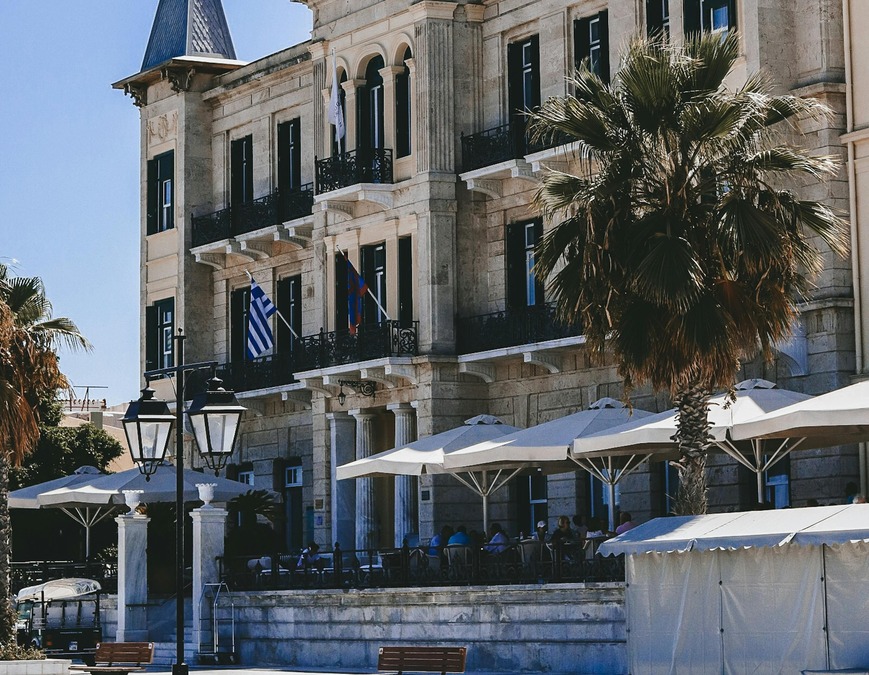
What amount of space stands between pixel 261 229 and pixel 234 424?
2394 centimetres

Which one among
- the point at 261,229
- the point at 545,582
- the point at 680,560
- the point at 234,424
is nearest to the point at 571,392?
the point at 545,582

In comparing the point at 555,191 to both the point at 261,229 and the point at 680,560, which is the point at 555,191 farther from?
the point at 261,229

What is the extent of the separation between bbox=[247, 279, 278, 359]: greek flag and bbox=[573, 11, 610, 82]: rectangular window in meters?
8.73

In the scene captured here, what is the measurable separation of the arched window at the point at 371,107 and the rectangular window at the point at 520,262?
414cm

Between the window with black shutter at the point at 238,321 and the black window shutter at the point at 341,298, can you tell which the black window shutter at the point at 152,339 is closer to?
the window with black shutter at the point at 238,321

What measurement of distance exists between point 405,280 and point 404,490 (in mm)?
4333

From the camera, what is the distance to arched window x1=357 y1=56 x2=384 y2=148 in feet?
133

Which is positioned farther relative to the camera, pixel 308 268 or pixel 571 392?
pixel 308 268

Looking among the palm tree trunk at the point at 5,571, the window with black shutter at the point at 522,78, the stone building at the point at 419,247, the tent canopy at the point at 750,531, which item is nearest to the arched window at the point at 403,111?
the stone building at the point at 419,247

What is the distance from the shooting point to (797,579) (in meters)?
20.9

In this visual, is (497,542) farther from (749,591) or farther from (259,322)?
(259,322)

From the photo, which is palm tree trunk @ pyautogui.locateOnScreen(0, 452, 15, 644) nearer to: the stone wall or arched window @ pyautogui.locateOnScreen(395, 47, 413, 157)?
the stone wall

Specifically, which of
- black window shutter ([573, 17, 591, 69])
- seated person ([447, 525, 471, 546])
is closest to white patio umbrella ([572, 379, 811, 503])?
seated person ([447, 525, 471, 546])

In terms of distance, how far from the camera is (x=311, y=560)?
34938mm
